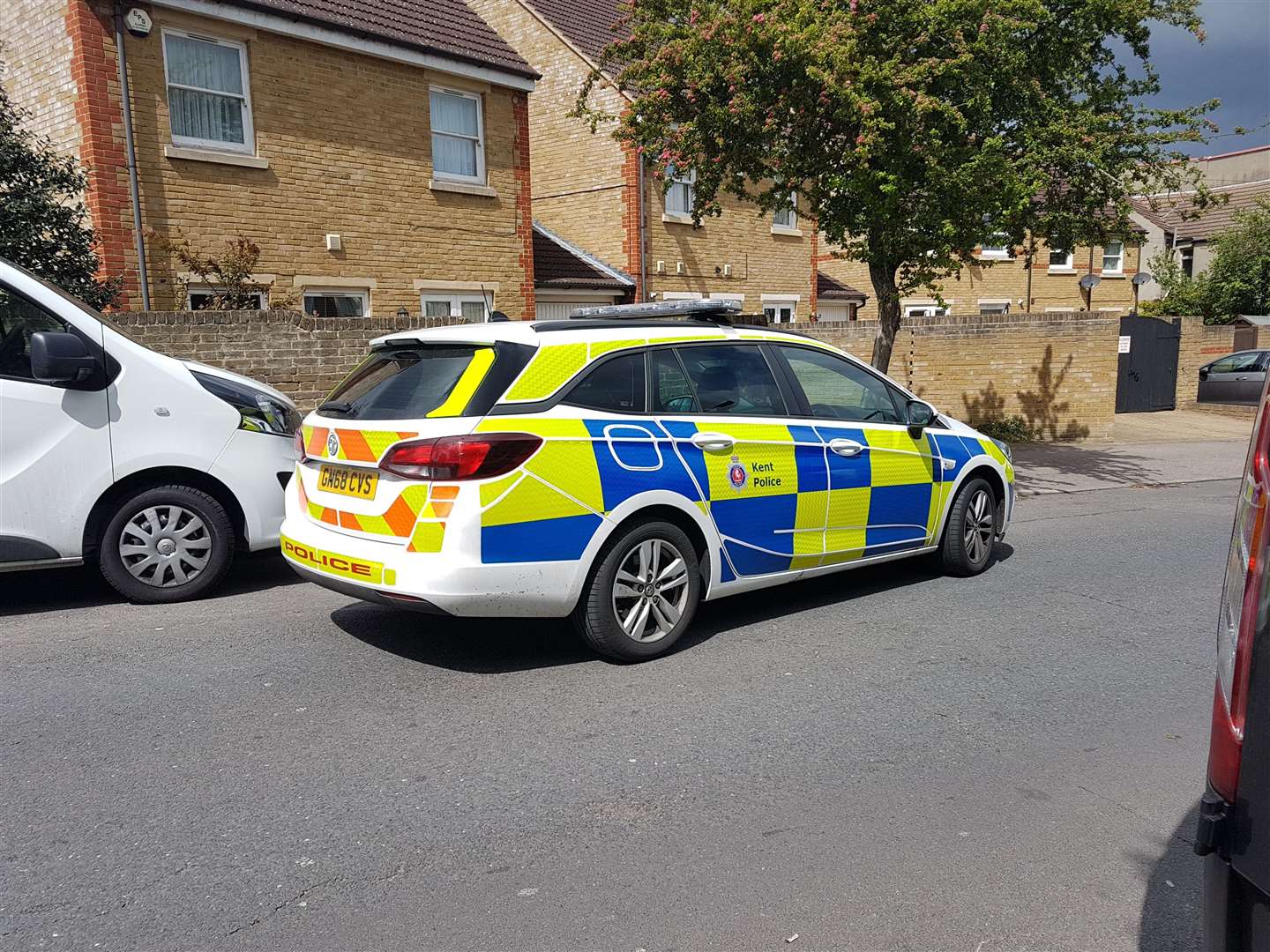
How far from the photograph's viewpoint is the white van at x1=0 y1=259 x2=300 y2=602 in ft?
18.4

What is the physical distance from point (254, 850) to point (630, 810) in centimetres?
123

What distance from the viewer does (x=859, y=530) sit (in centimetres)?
603

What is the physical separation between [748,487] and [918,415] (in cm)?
167

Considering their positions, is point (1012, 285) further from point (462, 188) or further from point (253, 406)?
point (253, 406)

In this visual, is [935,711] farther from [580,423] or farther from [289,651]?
[289,651]

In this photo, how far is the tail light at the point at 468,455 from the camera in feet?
14.6

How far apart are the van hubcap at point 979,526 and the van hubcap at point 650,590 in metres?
2.59

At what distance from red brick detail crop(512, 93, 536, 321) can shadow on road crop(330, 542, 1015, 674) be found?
10.7 metres

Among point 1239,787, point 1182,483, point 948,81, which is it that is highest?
point 948,81

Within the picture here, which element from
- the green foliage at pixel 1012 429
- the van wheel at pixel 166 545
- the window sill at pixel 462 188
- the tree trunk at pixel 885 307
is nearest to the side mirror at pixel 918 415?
the van wheel at pixel 166 545

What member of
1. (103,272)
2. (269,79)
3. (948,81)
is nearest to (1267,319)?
(948,81)

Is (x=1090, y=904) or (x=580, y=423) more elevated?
(x=580, y=423)

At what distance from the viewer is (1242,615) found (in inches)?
75.4

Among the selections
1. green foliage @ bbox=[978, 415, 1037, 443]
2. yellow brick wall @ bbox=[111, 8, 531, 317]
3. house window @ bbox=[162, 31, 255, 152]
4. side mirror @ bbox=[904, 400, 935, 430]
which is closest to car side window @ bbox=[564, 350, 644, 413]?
side mirror @ bbox=[904, 400, 935, 430]
